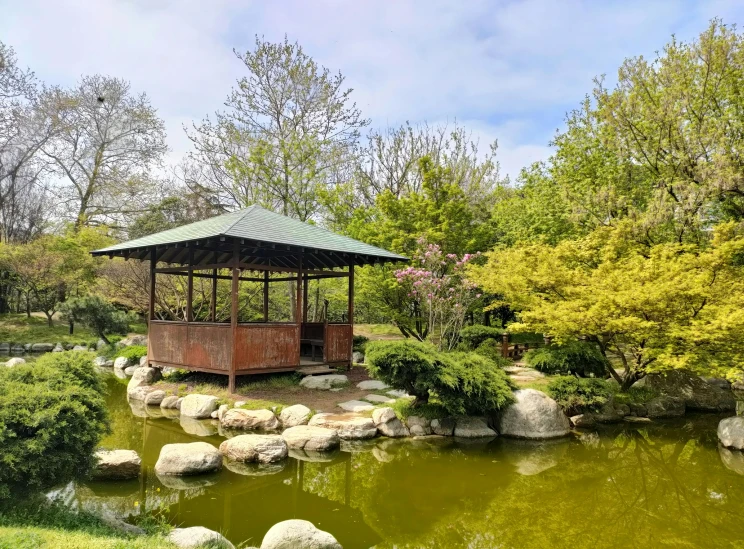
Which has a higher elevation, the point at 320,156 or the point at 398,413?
the point at 320,156

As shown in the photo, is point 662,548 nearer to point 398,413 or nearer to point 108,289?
point 398,413

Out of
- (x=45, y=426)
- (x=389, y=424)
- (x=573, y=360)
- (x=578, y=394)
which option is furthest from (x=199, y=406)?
(x=573, y=360)

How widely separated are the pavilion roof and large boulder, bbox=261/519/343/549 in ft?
18.2

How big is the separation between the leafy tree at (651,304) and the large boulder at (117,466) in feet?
22.8

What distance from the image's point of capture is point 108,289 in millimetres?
18328

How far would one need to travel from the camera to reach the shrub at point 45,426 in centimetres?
381

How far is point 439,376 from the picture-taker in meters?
7.27

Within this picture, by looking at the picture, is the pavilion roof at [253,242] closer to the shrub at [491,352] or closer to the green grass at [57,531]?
the shrub at [491,352]

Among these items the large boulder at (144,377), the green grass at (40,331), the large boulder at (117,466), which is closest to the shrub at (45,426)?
the large boulder at (117,466)

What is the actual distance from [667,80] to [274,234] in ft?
36.7

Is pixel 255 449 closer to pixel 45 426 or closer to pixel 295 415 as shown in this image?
pixel 295 415

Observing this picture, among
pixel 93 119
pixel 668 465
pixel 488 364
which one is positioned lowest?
pixel 668 465

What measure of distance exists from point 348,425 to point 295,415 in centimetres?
99

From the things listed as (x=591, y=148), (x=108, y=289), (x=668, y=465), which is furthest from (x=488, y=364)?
(x=108, y=289)
